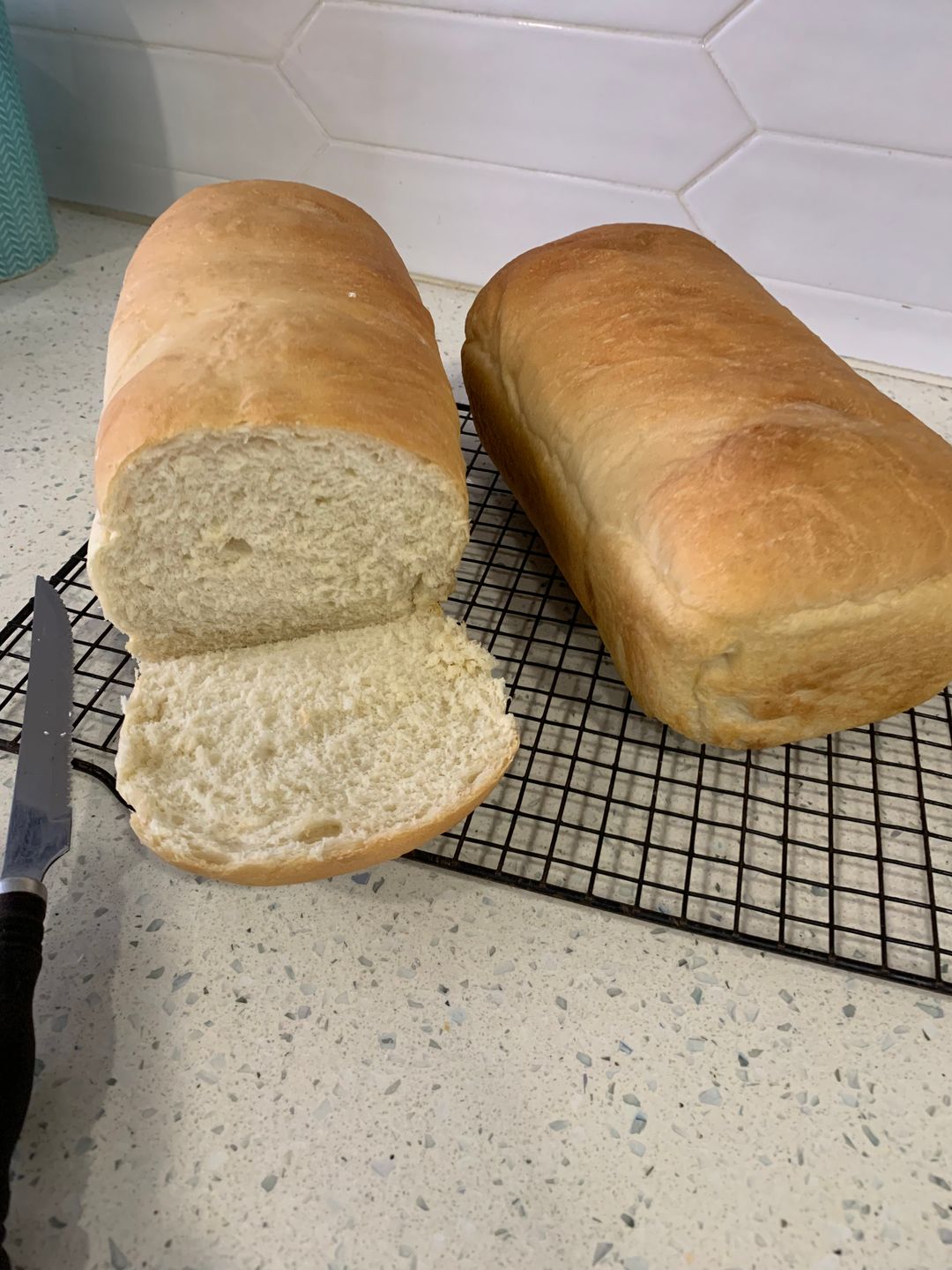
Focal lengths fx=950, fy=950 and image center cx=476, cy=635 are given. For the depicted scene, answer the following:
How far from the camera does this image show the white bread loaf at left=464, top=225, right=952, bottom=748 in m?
1.17

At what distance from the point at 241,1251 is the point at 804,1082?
2.06 ft

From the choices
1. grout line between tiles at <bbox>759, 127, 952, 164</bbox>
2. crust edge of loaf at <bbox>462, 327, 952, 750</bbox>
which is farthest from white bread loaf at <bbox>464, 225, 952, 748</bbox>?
grout line between tiles at <bbox>759, 127, 952, 164</bbox>

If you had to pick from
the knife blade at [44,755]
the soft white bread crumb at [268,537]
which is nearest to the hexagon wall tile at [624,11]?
the soft white bread crumb at [268,537]

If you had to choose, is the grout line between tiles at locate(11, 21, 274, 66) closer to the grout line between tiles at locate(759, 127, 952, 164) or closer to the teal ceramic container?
the teal ceramic container

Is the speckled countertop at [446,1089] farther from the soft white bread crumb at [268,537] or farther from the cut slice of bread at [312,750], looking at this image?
the soft white bread crumb at [268,537]

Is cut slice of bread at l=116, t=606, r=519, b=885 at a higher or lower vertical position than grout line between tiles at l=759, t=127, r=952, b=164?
lower

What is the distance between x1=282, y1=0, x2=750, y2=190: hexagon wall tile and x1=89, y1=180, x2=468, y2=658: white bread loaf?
88 cm

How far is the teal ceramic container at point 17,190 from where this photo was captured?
85.4 inches

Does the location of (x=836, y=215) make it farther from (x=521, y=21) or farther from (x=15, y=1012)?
(x=15, y=1012)

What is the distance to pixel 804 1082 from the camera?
1.08m

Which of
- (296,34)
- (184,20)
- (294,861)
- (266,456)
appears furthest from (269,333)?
(184,20)

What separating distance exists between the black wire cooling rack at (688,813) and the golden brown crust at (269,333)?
37 cm

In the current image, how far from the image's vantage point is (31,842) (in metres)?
1.14

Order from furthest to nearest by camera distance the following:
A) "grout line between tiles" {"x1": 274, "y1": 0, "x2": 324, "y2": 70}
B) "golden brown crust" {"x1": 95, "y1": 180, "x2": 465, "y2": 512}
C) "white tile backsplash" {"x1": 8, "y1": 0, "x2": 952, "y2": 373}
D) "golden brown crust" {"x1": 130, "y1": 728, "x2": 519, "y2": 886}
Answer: "grout line between tiles" {"x1": 274, "y1": 0, "x2": 324, "y2": 70} → "white tile backsplash" {"x1": 8, "y1": 0, "x2": 952, "y2": 373} → "golden brown crust" {"x1": 95, "y1": 180, "x2": 465, "y2": 512} → "golden brown crust" {"x1": 130, "y1": 728, "x2": 519, "y2": 886}
